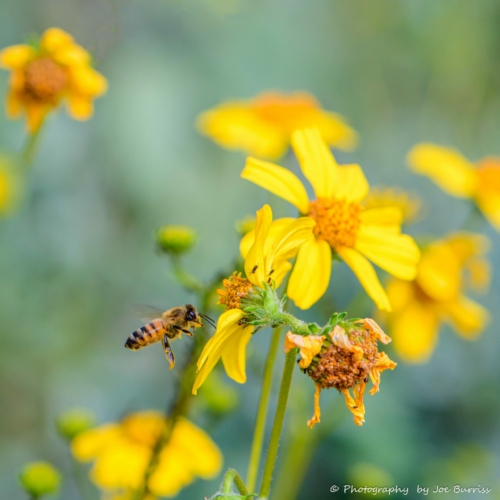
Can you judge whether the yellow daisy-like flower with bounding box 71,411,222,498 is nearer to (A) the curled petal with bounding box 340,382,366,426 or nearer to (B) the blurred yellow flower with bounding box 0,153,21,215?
(B) the blurred yellow flower with bounding box 0,153,21,215

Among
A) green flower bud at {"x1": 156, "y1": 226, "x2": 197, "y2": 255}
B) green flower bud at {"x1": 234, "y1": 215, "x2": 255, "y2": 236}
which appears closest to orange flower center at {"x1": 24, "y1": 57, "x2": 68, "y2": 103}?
green flower bud at {"x1": 156, "y1": 226, "x2": 197, "y2": 255}

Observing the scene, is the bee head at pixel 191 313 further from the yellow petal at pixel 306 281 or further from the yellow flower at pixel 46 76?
the yellow flower at pixel 46 76

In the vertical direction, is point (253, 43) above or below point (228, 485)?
above

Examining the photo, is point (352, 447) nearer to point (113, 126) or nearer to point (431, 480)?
point (431, 480)

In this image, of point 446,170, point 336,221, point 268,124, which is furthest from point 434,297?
point 336,221

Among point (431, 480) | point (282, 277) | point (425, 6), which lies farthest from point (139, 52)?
point (282, 277)

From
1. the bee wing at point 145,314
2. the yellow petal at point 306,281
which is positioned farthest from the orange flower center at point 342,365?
the bee wing at point 145,314
